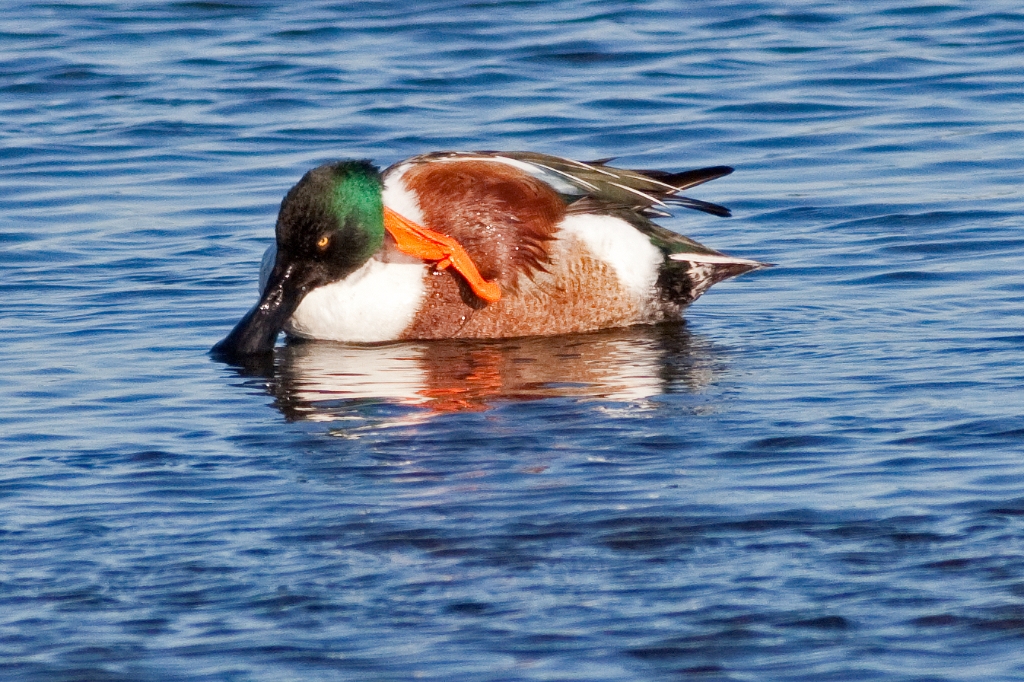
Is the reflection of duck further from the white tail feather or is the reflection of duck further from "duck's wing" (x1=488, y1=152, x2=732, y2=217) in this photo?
→ "duck's wing" (x1=488, y1=152, x2=732, y2=217)

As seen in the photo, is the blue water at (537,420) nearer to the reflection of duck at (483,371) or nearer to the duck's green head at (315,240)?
the reflection of duck at (483,371)

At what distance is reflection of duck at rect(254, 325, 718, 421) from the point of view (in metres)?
6.38

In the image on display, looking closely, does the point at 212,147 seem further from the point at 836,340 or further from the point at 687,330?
the point at 836,340

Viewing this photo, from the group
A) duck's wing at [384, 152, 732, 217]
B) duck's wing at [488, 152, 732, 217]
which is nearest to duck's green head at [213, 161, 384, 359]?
duck's wing at [384, 152, 732, 217]

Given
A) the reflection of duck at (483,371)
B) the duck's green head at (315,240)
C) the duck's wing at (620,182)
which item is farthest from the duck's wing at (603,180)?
the reflection of duck at (483,371)

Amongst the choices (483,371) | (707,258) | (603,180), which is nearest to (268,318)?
(483,371)

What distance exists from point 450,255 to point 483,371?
0.55 meters

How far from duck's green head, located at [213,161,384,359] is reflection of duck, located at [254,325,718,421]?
0.61 feet

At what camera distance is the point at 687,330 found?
7598 millimetres

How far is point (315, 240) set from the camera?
281 inches

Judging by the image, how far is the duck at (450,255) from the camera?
7133mm

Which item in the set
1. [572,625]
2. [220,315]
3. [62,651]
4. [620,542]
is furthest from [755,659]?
[220,315]

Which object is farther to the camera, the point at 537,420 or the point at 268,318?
the point at 268,318

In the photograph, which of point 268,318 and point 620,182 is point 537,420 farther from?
point 620,182
